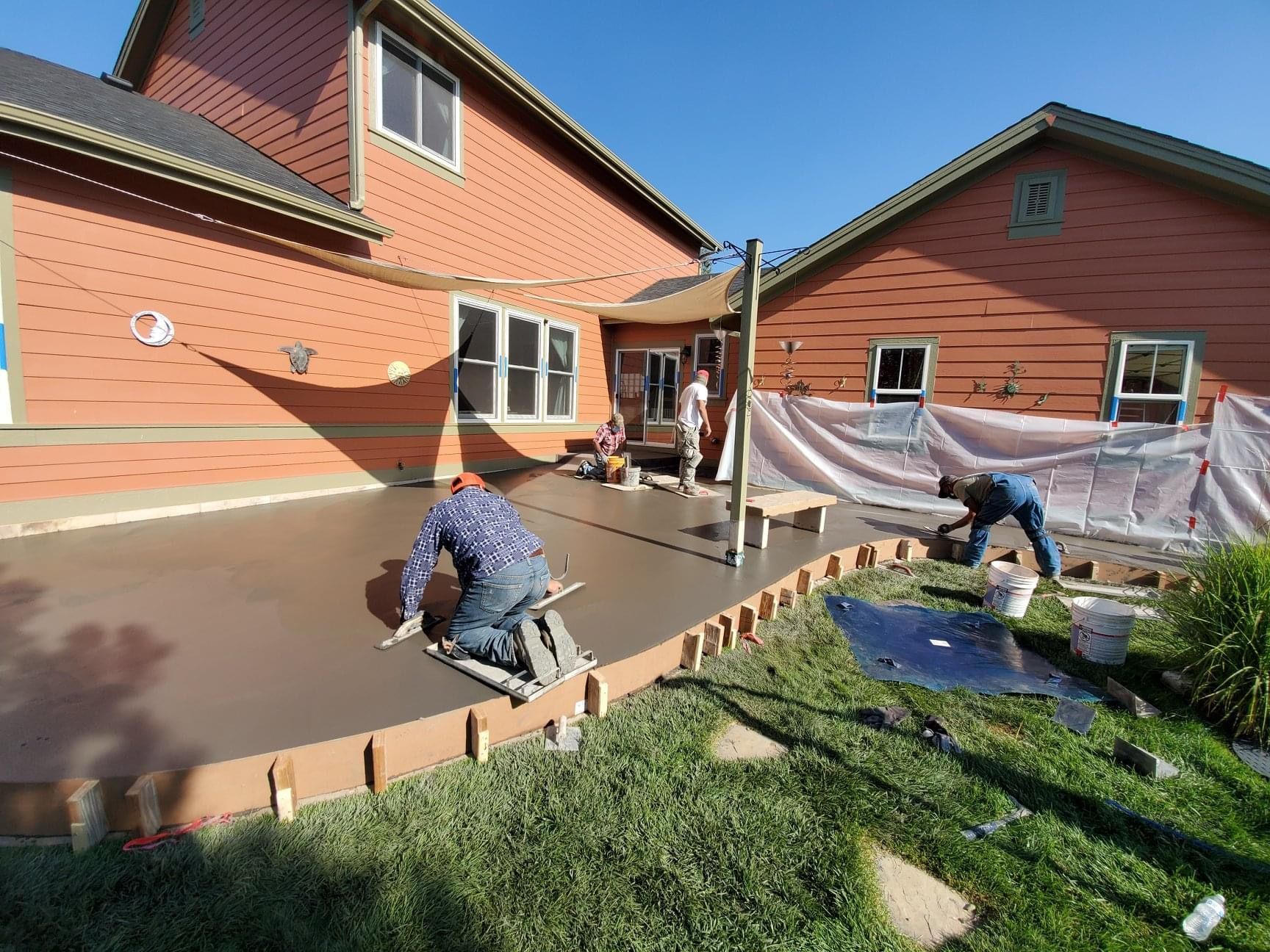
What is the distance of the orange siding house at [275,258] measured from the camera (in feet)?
14.4

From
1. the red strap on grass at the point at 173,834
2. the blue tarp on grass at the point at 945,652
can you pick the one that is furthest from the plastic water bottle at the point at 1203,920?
the red strap on grass at the point at 173,834

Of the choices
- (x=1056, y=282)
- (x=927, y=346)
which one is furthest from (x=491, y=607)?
(x=1056, y=282)

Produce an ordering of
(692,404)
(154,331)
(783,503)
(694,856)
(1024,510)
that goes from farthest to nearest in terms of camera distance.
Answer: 1. (692,404)
2. (783,503)
3. (154,331)
4. (1024,510)
5. (694,856)

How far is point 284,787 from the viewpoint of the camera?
5.88 ft

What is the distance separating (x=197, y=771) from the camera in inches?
68.5

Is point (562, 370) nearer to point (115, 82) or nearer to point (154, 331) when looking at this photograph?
point (154, 331)

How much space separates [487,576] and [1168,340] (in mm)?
8221

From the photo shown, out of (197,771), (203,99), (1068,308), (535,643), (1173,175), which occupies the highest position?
(203,99)

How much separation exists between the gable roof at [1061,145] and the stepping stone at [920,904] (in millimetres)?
5475

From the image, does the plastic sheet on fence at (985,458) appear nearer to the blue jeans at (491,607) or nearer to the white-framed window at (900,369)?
the white-framed window at (900,369)

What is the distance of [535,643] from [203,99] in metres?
10.8

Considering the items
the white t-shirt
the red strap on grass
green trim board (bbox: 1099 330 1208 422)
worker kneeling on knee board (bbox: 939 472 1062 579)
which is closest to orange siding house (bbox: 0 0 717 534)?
the white t-shirt

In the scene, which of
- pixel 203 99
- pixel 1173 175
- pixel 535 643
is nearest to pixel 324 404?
pixel 535 643

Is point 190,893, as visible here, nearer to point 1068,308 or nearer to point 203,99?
point 1068,308
